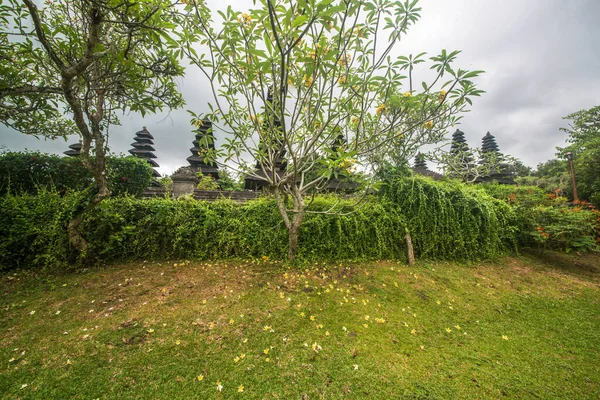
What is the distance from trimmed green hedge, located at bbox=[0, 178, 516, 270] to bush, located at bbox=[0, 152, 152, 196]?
2.02 metres

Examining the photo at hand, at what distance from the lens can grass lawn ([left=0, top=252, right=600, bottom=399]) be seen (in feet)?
5.20

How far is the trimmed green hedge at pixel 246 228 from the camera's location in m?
3.54

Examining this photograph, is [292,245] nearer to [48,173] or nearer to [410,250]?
[410,250]

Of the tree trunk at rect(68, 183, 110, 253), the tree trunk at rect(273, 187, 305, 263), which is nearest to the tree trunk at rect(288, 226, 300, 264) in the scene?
the tree trunk at rect(273, 187, 305, 263)

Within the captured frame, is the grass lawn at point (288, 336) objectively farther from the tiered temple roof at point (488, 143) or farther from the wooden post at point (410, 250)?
the tiered temple roof at point (488, 143)

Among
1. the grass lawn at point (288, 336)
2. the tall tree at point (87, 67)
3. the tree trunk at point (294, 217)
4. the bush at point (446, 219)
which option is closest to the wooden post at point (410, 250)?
the bush at point (446, 219)

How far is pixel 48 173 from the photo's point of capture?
595 cm

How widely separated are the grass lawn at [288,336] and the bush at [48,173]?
13.2 ft

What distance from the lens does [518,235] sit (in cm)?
531

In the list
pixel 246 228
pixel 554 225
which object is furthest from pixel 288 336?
pixel 554 225

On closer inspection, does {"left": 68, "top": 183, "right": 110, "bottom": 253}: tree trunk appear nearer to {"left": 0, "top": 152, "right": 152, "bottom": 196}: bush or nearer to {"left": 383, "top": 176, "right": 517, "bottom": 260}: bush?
{"left": 0, "top": 152, "right": 152, "bottom": 196}: bush

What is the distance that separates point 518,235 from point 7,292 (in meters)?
10.1

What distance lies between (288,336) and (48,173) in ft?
27.9

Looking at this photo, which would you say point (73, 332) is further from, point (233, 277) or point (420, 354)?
point (420, 354)
